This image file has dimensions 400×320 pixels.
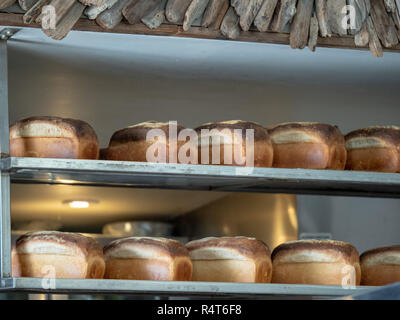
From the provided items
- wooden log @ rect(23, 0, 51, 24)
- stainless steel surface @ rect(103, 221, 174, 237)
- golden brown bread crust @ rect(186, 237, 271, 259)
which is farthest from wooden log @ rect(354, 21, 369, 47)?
stainless steel surface @ rect(103, 221, 174, 237)

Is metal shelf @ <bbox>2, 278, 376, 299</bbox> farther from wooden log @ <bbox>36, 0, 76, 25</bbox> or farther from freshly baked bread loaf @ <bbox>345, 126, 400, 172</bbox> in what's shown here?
wooden log @ <bbox>36, 0, 76, 25</bbox>

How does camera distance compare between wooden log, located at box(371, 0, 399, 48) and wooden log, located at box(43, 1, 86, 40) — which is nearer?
wooden log, located at box(43, 1, 86, 40)

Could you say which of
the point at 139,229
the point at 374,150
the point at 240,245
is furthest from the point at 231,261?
the point at 139,229

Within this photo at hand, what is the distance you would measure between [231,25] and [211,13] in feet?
0.20

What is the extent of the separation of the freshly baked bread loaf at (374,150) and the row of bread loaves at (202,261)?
0.24m

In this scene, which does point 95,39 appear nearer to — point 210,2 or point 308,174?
point 210,2

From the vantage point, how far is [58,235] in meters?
1.75

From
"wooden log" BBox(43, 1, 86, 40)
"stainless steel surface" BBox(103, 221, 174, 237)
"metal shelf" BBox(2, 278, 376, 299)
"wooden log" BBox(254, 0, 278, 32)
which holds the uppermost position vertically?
"wooden log" BBox(254, 0, 278, 32)

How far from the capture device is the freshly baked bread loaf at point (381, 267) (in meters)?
1.94

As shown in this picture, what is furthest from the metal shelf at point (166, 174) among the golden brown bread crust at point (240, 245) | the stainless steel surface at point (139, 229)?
the stainless steel surface at point (139, 229)

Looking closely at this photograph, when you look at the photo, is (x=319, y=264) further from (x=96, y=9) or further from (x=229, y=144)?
(x=96, y=9)

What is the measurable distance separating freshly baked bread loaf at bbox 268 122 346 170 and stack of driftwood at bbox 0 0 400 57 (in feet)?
0.75

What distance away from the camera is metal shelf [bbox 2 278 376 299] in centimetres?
164
